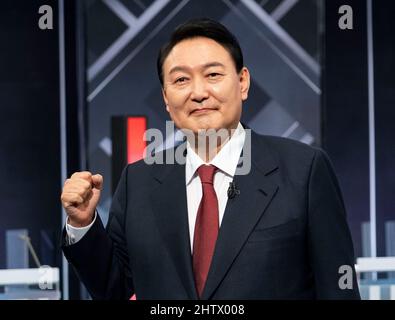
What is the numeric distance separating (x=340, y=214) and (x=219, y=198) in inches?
10.6

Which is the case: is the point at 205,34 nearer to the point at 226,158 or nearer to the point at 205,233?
the point at 226,158

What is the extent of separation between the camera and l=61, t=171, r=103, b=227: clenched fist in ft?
4.38

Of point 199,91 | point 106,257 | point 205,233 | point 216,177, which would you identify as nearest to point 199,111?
point 199,91

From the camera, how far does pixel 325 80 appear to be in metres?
3.31

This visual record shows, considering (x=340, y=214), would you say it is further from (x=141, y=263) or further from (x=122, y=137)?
(x=122, y=137)

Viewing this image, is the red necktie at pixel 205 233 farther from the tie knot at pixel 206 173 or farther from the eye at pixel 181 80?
the eye at pixel 181 80

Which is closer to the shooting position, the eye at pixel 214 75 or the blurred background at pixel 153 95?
the eye at pixel 214 75

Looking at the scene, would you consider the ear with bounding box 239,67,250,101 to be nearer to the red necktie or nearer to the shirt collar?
the shirt collar

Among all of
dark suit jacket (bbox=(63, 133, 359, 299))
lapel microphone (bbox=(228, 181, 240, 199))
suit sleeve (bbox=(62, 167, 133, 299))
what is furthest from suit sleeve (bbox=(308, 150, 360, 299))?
suit sleeve (bbox=(62, 167, 133, 299))

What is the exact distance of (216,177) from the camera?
148 cm

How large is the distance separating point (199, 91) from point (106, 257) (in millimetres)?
420

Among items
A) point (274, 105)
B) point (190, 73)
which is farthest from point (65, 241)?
point (274, 105)

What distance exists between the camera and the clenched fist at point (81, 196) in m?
1.33

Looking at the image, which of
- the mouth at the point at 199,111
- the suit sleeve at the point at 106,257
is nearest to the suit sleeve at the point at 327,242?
the mouth at the point at 199,111
